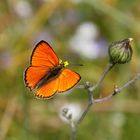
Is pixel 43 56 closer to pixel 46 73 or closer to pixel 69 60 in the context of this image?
pixel 46 73

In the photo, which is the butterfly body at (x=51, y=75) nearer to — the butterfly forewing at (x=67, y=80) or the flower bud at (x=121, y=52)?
the butterfly forewing at (x=67, y=80)

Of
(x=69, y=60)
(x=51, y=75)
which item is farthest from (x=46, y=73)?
(x=69, y=60)

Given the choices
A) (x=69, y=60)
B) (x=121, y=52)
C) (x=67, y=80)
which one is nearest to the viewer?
(x=67, y=80)

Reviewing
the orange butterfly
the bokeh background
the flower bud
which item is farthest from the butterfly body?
the bokeh background

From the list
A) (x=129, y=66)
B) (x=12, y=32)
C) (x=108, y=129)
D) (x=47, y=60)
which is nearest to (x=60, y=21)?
(x=12, y=32)

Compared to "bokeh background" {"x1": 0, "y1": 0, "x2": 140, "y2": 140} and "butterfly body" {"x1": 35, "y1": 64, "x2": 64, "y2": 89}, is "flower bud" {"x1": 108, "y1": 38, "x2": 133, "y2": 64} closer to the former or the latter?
"butterfly body" {"x1": 35, "y1": 64, "x2": 64, "y2": 89}

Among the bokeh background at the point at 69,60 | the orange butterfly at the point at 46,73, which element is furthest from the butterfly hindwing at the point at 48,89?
the bokeh background at the point at 69,60
